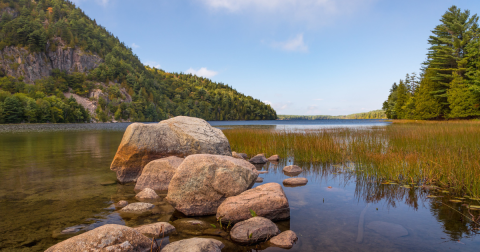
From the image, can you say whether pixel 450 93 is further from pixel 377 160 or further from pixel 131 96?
pixel 131 96

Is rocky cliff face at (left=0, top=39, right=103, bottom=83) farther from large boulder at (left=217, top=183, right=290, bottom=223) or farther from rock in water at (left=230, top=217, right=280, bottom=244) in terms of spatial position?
rock in water at (left=230, top=217, right=280, bottom=244)

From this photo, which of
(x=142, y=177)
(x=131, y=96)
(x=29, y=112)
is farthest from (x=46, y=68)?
(x=142, y=177)

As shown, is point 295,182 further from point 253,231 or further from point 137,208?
point 137,208

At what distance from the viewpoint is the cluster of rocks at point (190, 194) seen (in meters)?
3.25

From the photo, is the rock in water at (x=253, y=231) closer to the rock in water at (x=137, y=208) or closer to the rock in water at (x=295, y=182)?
the rock in water at (x=137, y=208)

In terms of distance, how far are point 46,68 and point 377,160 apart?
152 m

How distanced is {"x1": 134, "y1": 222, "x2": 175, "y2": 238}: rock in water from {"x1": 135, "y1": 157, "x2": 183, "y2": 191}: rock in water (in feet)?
10.4

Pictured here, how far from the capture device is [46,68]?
11719 cm

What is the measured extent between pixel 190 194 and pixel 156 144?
3.71 meters

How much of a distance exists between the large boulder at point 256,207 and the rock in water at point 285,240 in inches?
29.8

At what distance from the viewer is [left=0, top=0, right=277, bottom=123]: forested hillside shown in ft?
291

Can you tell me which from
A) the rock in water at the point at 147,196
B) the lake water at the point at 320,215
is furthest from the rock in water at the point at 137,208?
the rock in water at the point at 147,196

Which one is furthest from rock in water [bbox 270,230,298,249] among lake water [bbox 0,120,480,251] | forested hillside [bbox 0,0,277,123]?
forested hillside [bbox 0,0,277,123]

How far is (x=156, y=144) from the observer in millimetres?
8328
